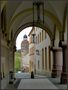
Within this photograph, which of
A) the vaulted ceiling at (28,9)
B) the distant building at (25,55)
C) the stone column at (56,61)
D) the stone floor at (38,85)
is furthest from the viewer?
the distant building at (25,55)

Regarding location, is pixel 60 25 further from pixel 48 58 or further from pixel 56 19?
pixel 48 58

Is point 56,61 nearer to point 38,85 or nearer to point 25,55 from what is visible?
point 38,85

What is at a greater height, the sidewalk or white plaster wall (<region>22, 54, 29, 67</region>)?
white plaster wall (<region>22, 54, 29, 67</region>)

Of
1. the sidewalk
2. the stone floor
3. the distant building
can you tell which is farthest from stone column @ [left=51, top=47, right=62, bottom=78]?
the distant building

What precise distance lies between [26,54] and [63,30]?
5536 cm

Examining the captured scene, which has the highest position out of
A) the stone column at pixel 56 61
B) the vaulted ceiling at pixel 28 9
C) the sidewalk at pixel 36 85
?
the vaulted ceiling at pixel 28 9

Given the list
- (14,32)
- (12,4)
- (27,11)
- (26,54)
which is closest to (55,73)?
(14,32)

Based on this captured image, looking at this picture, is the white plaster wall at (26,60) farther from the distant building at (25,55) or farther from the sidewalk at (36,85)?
the sidewalk at (36,85)

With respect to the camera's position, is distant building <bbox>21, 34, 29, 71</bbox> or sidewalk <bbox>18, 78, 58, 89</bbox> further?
distant building <bbox>21, 34, 29, 71</bbox>

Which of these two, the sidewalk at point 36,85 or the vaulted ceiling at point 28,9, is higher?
the vaulted ceiling at point 28,9

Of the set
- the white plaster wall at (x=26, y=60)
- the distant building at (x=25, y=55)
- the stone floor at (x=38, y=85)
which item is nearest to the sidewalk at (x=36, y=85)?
the stone floor at (x=38, y=85)

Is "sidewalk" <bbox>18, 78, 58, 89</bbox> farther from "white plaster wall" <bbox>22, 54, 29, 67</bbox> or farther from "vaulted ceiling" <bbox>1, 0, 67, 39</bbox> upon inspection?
"white plaster wall" <bbox>22, 54, 29, 67</bbox>

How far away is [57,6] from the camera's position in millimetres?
23812

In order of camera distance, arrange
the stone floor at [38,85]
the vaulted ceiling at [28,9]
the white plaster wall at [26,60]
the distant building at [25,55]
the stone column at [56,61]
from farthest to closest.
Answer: the white plaster wall at [26,60] < the distant building at [25,55] < the stone column at [56,61] < the vaulted ceiling at [28,9] < the stone floor at [38,85]
